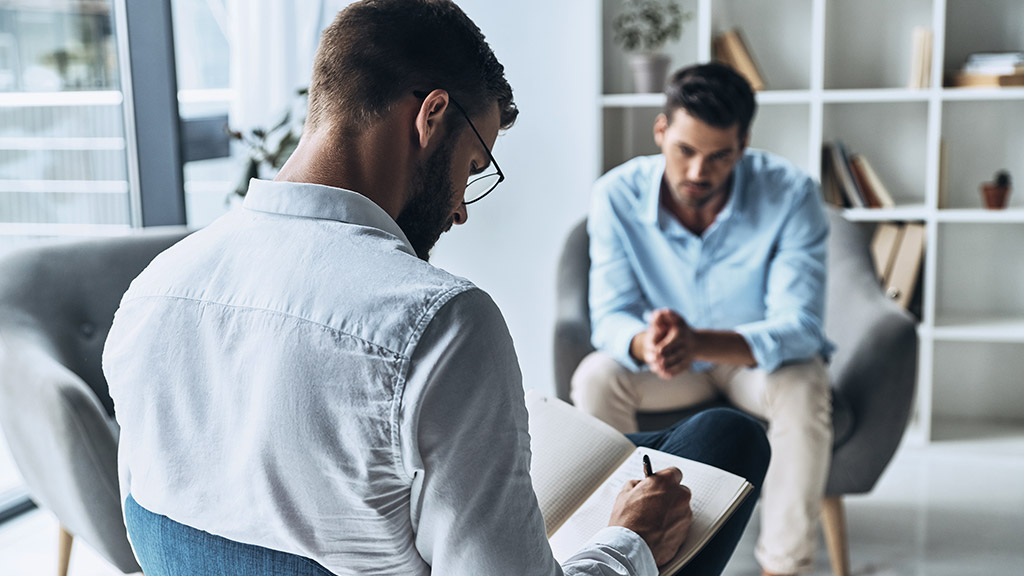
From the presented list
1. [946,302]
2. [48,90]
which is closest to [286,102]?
[48,90]

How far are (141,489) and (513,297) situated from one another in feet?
7.63

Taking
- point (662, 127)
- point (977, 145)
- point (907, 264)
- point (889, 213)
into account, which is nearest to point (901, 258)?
point (907, 264)

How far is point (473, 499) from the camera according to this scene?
71 centimetres

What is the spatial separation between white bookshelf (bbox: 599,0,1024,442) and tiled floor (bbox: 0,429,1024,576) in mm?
169

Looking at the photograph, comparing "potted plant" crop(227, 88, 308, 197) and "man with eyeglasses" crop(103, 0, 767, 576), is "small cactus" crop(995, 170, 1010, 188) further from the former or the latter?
"man with eyeglasses" crop(103, 0, 767, 576)

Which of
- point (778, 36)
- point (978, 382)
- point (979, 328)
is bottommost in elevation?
point (978, 382)

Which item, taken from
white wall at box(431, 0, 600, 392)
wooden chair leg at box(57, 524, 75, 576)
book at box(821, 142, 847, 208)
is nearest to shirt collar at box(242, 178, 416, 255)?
wooden chair leg at box(57, 524, 75, 576)

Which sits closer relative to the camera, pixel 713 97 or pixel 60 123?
pixel 713 97

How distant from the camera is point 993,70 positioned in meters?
2.69

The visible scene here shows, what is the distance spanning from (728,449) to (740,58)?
1.98m

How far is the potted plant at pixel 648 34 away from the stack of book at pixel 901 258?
0.82m

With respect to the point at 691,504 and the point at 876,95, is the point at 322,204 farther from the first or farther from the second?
the point at 876,95

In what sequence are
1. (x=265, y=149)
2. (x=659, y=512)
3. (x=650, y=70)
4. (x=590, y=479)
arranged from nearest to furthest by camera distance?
(x=659, y=512), (x=590, y=479), (x=265, y=149), (x=650, y=70)

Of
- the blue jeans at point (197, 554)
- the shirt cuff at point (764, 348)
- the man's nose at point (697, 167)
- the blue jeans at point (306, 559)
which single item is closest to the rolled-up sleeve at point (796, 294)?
the shirt cuff at point (764, 348)
